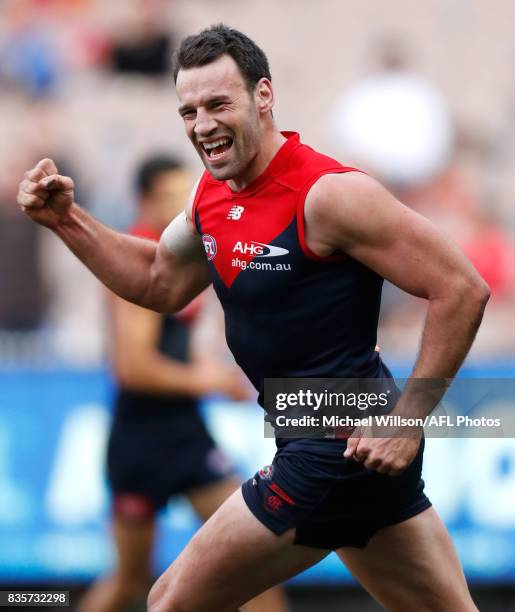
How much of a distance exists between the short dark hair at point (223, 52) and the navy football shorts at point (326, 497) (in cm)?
130

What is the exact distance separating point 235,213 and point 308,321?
47 cm

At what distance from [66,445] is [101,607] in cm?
128

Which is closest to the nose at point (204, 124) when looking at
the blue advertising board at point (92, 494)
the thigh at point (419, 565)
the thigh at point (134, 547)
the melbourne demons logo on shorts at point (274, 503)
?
the melbourne demons logo on shorts at point (274, 503)

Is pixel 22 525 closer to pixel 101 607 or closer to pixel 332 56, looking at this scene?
pixel 101 607

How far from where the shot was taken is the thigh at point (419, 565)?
4281mm

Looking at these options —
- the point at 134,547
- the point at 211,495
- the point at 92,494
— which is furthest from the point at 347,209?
the point at 92,494

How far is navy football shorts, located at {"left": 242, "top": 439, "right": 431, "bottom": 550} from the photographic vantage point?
417cm

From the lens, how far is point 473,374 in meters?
7.73

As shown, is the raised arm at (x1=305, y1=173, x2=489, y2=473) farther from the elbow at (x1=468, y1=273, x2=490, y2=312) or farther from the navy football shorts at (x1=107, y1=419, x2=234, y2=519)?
the navy football shorts at (x1=107, y1=419, x2=234, y2=519)

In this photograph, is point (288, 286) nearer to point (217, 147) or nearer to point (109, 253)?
point (217, 147)

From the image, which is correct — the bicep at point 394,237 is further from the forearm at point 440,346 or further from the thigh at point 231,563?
the thigh at point 231,563

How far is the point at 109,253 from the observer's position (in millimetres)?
4781

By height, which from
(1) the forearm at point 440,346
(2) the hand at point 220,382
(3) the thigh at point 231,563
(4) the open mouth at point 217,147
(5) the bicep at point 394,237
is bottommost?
(3) the thigh at point 231,563

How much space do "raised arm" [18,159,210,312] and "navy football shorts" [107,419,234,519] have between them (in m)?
2.07
